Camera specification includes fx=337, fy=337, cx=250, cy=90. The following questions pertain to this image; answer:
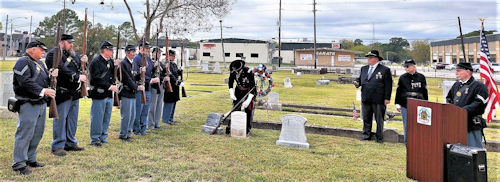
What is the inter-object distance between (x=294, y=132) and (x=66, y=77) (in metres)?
4.03

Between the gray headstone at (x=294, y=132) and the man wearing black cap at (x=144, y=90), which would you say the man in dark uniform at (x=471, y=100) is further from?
the man wearing black cap at (x=144, y=90)

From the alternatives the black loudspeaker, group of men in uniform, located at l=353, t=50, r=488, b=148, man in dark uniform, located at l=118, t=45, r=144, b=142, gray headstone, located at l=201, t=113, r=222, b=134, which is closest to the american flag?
group of men in uniform, located at l=353, t=50, r=488, b=148

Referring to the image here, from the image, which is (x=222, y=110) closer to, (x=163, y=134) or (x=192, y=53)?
(x=163, y=134)

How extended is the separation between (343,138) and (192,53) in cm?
7598

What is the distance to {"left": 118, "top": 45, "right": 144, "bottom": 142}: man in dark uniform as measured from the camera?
648 centimetres

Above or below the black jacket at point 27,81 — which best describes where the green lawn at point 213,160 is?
below

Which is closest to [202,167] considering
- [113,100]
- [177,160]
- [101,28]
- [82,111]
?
[177,160]

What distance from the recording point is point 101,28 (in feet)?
82.6

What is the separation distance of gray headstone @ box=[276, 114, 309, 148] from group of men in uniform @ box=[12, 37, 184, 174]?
115 inches

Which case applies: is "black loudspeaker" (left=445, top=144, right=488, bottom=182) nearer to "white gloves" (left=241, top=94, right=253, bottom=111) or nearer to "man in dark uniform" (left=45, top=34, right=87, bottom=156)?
"white gloves" (left=241, top=94, right=253, bottom=111)

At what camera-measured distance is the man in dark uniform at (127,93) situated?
21.3 feet

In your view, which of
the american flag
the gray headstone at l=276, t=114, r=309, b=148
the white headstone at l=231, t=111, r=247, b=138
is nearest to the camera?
the gray headstone at l=276, t=114, r=309, b=148

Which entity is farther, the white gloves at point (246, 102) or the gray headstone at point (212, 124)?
the gray headstone at point (212, 124)

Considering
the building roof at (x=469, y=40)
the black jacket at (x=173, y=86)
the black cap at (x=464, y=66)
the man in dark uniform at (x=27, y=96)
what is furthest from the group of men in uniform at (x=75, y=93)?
the building roof at (x=469, y=40)
